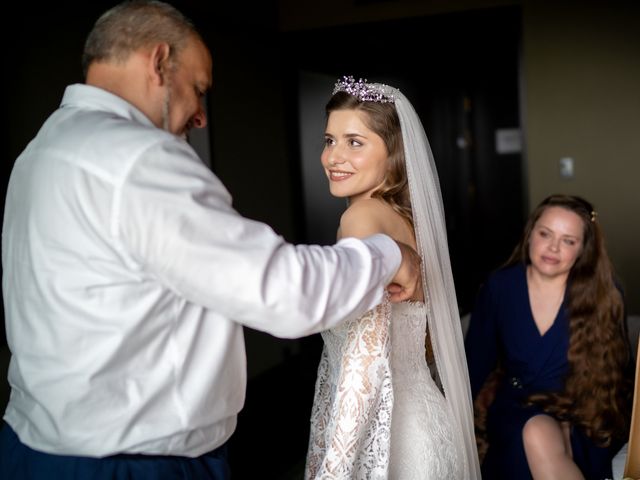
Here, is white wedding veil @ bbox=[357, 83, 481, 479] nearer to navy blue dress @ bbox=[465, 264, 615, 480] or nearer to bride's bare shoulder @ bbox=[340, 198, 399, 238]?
bride's bare shoulder @ bbox=[340, 198, 399, 238]

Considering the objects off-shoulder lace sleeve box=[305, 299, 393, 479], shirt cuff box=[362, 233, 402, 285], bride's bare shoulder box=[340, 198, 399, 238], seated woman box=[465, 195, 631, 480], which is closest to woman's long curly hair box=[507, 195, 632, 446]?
seated woman box=[465, 195, 631, 480]

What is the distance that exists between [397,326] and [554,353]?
49.0 inches

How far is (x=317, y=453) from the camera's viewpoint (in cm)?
196

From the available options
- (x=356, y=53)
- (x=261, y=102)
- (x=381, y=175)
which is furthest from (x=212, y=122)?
(x=381, y=175)

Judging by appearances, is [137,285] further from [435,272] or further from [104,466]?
[435,272]

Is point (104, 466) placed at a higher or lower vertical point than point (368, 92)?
lower

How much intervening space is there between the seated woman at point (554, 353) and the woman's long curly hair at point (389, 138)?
1210mm

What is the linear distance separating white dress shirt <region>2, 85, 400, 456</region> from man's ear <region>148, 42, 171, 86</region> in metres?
0.08

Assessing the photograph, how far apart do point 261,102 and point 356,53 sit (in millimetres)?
1188

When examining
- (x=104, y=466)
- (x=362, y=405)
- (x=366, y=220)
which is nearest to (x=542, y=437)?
(x=362, y=405)

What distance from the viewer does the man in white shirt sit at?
4.00 ft

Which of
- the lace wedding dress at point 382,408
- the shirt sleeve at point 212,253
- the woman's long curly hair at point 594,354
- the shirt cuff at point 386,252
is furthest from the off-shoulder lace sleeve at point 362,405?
the woman's long curly hair at point 594,354

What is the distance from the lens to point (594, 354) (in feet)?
9.17

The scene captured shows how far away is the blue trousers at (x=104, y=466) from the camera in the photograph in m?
1.30
